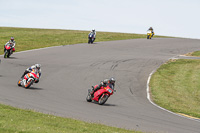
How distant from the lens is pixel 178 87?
2325cm

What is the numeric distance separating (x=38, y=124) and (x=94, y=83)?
13.5 meters

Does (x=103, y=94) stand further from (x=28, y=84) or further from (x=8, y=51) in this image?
(x=8, y=51)

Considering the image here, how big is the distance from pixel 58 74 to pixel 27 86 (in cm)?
606

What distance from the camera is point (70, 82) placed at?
72.4 feet

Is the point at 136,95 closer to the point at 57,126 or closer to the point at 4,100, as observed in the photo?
the point at 4,100

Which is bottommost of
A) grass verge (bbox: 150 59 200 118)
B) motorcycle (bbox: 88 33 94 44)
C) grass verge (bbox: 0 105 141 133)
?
grass verge (bbox: 150 59 200 118)

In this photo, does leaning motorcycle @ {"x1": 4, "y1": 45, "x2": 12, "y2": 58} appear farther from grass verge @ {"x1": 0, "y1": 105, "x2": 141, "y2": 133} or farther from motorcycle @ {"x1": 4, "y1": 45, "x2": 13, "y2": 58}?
grass verge @ {"x1": 0, "y1": 105, "x2": 141, "y2": 133}

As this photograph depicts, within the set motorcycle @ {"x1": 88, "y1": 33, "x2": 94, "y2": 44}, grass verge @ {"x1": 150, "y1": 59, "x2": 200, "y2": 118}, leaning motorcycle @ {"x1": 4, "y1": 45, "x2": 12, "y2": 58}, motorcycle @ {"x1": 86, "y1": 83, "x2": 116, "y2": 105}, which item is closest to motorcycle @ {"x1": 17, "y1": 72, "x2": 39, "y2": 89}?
motorcycle @ {"x1": 86, "y1": 83, "x2": 116, "y2": 105}

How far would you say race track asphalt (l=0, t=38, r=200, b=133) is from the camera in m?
12.8

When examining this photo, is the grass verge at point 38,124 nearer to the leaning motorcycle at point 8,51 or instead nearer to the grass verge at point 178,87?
the grass verge at point 178,87

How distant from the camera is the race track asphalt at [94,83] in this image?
42.1 feet

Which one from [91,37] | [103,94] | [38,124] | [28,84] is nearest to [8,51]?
[28,84]

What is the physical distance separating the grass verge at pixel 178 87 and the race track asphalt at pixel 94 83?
84cm

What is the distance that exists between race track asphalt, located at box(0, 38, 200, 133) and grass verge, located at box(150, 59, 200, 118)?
844 millimetres
